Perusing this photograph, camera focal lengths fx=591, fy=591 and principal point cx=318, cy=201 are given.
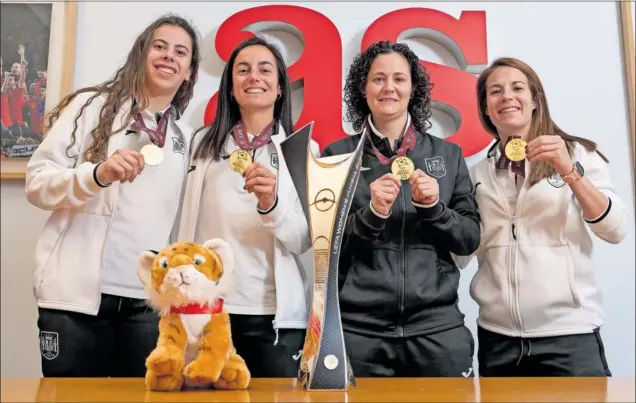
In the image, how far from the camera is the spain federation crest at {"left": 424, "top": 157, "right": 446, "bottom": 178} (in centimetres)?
148

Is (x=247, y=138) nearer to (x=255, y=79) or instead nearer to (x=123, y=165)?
(x=255, y=79)

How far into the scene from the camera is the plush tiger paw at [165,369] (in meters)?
0.89

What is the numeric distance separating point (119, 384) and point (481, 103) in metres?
1.24

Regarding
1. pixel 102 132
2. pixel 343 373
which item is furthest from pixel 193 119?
pixel 343 373

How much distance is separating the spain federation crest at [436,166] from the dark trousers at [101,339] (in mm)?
777

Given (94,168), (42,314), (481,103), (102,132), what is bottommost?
(42,314)

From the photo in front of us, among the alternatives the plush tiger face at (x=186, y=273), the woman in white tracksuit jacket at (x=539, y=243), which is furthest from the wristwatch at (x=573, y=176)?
the plush tiger face at (x=186, y=273)

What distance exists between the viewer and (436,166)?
1492 mm

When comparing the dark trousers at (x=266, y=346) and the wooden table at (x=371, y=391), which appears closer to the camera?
the wooden table at (x=371, y=391)

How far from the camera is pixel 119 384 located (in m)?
0.98

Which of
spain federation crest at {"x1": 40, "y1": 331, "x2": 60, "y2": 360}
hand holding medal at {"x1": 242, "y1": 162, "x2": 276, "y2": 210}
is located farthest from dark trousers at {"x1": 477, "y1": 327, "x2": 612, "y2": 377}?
spain federation crest at {"x1": 40, "y1": 331, "x2": 60, "y2": 360}

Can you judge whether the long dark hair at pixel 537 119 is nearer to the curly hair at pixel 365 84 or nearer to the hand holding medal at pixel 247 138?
the curly hair at pixel 365 84

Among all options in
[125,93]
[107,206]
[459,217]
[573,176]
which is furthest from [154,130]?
[573,176]

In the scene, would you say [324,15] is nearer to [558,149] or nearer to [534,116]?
[534,116]
